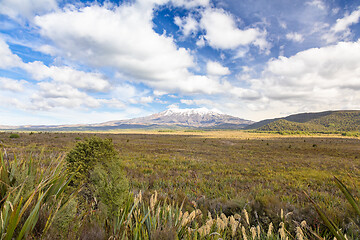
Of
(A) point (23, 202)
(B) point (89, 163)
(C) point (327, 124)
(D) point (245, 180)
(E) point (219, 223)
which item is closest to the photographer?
(A) point (23, 202)

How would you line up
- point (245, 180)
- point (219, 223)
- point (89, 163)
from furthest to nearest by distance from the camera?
point (245, 180), point (89, 163), point (219, 223)

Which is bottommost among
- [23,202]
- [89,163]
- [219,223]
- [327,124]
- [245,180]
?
[245,180]

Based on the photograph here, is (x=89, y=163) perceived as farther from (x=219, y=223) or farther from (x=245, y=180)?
(x=245, y=180)

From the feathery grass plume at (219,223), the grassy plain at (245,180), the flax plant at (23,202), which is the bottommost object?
the grassy plain at (245,180)

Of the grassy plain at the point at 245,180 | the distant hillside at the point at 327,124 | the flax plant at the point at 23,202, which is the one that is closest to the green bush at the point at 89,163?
the grassy plain at the point at 245,180

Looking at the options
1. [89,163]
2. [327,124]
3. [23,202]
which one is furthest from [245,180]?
[327,124]

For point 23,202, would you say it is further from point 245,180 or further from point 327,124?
point 327,124

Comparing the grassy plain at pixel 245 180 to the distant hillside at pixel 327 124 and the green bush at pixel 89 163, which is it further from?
the distant hillside at pixel 327 124

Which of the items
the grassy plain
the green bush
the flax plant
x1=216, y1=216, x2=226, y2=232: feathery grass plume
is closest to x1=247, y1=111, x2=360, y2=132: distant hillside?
the grassy plain

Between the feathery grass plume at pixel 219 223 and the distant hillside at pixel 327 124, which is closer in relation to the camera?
the feathery grass plume at pixel 219 223

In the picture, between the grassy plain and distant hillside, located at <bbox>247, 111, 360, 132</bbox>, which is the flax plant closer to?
the grassy plain

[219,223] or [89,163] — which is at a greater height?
[89,163]

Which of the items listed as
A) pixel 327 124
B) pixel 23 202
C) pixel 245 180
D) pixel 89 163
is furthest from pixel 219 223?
pixel 327 124

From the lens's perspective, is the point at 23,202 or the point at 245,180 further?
the point at 245,180
